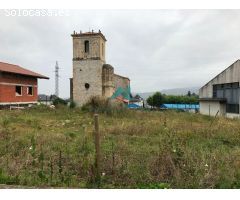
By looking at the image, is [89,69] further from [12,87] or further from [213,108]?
[213,108]

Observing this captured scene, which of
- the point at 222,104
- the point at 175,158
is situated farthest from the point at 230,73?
the point at 175,158

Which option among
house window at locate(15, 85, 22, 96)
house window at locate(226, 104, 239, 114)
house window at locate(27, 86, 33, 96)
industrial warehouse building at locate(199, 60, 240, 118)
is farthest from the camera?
house window at locate(27, 86, 33, 96)

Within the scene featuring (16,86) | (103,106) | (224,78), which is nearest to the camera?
(103,106)

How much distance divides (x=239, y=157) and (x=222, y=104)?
844 inches

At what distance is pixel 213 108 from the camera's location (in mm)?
26984

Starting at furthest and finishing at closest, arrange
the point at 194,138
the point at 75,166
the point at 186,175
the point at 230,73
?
the point at 230,73, the point at 194,138, the point at 75,166, the point at 186,175

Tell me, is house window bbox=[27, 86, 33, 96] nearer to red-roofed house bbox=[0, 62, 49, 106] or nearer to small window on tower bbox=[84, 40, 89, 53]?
red-roofed house bbox=[0, 62, 49, 106]

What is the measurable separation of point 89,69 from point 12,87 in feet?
34.9

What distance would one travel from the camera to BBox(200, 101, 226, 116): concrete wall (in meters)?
25.3

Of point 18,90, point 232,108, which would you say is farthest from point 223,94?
point 18,90

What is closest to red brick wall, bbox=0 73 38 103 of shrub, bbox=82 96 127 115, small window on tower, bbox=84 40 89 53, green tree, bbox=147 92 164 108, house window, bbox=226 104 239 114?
shrub, bbox=82 96 127 115

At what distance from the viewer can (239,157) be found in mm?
5410

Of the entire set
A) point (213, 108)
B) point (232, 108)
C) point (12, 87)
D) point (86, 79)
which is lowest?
point (213, 108)
